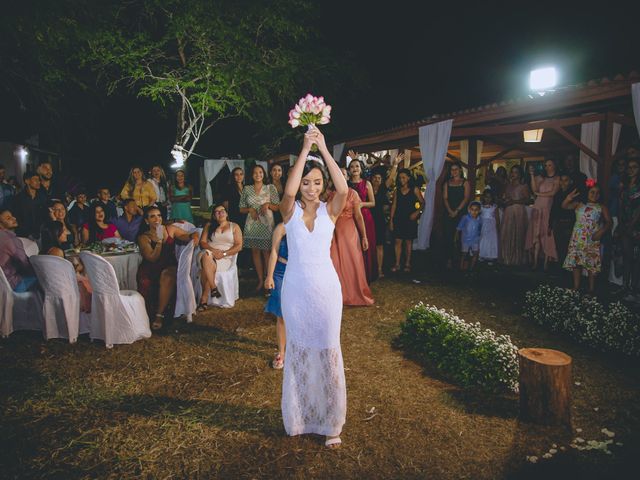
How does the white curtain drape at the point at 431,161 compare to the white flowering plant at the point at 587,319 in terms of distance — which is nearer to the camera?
the white flowering plant at the point at 587,319

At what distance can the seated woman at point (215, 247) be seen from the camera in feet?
19.9

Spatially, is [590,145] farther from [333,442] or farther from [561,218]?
[333,442]

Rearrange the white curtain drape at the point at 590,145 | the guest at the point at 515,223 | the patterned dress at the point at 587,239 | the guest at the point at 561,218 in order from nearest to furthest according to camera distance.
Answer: the patterned dress at the point at 587,239 < the guest at the point at 561,218 < the white curtain drape at the point at 590,145 < the guest at the point at 515,223

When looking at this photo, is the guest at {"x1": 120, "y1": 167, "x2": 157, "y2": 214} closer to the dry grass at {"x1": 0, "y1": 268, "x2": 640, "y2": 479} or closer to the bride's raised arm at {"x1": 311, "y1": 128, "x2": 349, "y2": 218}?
the dry grass at {"x1": 0, "y1": 268, "x2": 640, "y2": 479}

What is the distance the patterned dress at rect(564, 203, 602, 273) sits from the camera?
6.35 metres

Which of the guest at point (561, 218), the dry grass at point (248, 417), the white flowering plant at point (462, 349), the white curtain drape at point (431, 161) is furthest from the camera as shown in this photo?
the white curtain drape at point (431, 161)

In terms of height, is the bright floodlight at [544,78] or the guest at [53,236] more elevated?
the bright floodlight at [544,78]

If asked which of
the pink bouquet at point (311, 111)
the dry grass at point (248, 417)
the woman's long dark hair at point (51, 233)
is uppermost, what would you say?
the pink bouquet at point (311, 111)

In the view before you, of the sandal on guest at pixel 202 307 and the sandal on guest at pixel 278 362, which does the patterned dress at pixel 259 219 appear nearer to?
the sandal on guest at pixel 202 307

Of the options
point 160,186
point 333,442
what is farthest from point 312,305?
point 160,186

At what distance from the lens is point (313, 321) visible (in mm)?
2928

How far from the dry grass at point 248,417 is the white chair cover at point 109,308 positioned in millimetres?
159

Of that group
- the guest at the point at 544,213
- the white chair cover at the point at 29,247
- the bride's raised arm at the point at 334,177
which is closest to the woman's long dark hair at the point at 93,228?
the white chair cover at the point at 29,247

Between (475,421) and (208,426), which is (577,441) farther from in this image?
(208,426)
